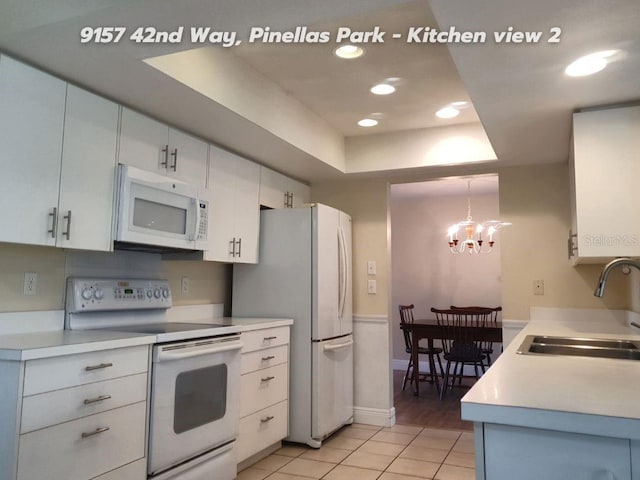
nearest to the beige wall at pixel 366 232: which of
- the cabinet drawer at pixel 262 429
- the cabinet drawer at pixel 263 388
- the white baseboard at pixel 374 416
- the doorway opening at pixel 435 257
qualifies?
the white baseboard at pixel 374 416

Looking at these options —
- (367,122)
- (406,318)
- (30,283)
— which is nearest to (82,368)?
(30,283)

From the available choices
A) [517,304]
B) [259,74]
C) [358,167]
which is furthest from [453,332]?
[259,74]

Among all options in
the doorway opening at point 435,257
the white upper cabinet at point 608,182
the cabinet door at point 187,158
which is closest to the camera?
the white upper cabinet at point 608,182

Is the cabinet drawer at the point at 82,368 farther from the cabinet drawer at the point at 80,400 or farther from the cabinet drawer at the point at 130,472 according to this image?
the cabinet drawer at the point at 130,472

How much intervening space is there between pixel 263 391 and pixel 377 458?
88 cm

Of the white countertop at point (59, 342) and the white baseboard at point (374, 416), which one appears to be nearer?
the white countertop at point (59, 342)

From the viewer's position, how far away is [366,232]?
4188 mm

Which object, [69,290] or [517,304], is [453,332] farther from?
[69,290]

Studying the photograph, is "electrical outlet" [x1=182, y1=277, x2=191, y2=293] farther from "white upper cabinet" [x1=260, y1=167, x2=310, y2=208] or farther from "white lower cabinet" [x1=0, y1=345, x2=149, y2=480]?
"white lower cabinet" [x1=0, y1=345, x2=149, y2=480]

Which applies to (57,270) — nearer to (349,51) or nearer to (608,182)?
(349,51)

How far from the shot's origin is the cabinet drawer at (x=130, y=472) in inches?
76.0

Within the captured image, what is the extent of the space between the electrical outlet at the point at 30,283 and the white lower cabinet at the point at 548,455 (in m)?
2.05

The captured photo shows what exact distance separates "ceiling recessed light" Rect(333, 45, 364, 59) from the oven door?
1654 mm

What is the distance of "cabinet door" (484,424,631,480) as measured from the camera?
1.03 m
